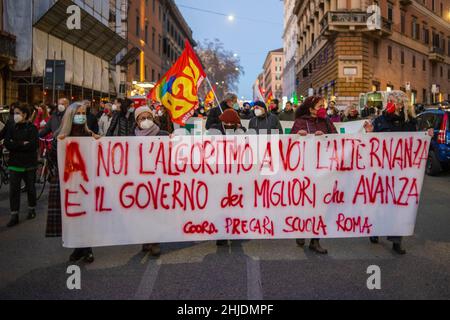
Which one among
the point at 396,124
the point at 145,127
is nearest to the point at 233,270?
the point at 145,127

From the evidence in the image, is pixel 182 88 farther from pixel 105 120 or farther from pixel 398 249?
pixel 398 249

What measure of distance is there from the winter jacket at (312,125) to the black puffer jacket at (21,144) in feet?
13.3

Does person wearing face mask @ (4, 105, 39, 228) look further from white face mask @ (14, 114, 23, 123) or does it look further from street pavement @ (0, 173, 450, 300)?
street pavement @ (0, 173, 450, 300)

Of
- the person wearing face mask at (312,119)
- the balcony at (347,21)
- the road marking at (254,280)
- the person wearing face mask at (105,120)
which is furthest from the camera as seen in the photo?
the balcony at (347,21)

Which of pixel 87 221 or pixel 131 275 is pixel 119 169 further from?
pixel 131 275

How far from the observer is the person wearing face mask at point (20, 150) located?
7.06 m

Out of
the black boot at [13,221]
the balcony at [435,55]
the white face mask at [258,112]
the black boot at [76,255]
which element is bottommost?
the black boot at [76,255]

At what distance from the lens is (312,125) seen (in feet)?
18.7

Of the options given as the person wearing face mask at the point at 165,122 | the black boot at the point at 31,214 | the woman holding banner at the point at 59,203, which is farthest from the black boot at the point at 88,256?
the person wearing face mask at the point at 165,122

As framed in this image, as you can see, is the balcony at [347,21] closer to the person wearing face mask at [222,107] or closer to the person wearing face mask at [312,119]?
the person wearing face mask at [222,107]

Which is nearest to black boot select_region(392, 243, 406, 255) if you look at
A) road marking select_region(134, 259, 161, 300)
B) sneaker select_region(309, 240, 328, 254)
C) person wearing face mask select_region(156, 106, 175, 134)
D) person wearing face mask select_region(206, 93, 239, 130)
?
sneaker select_region(309, 240, 328, 254)

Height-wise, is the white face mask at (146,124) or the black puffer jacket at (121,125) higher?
the black puffer jacket at (121,125)
